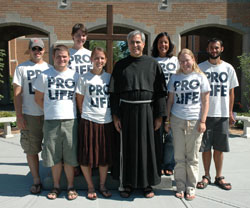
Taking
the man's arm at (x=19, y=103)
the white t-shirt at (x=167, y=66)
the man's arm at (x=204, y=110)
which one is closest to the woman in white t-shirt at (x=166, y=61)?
the white t-shirt at (x=167, y=66)

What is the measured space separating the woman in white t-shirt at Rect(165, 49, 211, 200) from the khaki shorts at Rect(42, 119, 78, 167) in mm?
1298

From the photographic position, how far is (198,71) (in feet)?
11.5

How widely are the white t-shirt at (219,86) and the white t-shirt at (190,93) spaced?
36 cm

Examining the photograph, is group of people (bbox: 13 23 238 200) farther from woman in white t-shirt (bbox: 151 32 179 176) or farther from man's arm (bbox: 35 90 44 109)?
woman in white t-shirt (bbox: 151 32 179 176)

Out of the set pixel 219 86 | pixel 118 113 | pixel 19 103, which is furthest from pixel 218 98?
pixel 19 103

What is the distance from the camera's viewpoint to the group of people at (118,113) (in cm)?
344

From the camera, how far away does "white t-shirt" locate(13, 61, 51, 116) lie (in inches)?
140

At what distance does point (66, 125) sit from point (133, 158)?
943 mm

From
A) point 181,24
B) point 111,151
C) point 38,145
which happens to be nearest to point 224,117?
point 111,151

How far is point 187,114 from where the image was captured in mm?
3471

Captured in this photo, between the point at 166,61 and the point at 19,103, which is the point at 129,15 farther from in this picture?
the point at 19,103

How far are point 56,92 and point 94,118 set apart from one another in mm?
570

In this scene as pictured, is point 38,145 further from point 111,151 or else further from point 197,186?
point 197,186

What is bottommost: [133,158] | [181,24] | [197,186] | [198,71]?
[197,186]
